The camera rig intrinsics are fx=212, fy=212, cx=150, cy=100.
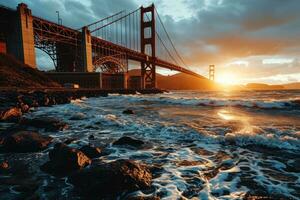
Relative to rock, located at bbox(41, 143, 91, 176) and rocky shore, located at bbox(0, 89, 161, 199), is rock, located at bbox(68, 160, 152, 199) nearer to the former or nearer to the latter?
rocky shore, located at bbox(0, 89, 161, 199)

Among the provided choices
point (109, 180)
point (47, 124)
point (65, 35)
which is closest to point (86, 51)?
point (65, 35)

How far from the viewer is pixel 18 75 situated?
27703mm

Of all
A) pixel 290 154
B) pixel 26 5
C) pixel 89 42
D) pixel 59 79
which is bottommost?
pixel 290 154

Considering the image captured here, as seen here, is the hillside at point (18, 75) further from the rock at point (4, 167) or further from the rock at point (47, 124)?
the rock at point (4, 167)

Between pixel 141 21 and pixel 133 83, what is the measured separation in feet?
62.3

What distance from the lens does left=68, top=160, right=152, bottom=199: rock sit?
2.91m

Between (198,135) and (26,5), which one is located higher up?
(26,5)

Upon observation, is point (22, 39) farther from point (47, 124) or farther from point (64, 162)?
point (64, 162)

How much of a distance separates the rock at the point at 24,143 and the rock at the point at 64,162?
1.28m

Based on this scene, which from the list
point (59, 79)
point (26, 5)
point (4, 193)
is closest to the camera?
point (4, 193)

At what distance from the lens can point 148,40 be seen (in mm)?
62031

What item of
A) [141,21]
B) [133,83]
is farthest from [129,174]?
[141,21]

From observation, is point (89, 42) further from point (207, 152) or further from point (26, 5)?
point (207, 152)

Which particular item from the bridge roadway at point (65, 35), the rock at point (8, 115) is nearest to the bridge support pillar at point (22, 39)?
the bridge roadway at point (65, 35)
